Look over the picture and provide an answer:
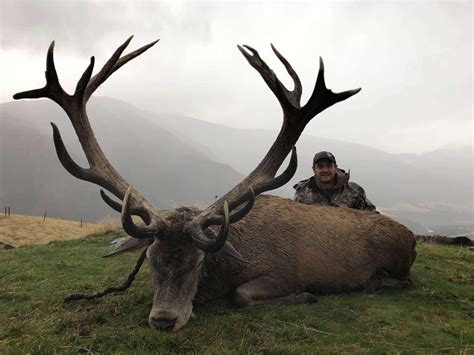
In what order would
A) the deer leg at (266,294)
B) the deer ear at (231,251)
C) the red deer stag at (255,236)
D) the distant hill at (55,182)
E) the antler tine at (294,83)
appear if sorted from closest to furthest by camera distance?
the red deer stag at (255,236) → the deer ear at (231,251) → the deer leg at (266,294) → the antler tine at (294,83) → the distant hill at (55,182)

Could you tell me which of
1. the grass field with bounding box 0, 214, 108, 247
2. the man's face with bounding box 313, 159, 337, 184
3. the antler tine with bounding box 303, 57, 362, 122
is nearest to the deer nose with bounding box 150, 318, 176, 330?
the antler tine with bounding box 303, 57, 362, 122

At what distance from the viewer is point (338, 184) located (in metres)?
7.69

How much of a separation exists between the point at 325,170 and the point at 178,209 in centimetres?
370

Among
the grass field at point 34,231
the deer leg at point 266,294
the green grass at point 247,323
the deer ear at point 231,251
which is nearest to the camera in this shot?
the green grass at point 247,323

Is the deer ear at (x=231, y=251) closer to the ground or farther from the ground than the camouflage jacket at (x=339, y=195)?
closer to the ground

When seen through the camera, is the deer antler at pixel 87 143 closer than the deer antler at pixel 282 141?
Yes

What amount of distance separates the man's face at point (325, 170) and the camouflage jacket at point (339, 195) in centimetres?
19

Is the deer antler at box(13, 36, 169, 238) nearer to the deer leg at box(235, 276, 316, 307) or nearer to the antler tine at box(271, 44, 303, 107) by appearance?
the deer leg at box(235, 276, 316, 307)

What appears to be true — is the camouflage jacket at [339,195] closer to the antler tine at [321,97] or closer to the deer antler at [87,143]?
the antler tine at [321,97]

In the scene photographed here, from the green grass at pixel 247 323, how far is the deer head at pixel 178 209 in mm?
402

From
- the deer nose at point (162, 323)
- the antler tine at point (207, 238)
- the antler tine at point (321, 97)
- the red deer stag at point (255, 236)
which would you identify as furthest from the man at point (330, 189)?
the deer nose at point (162, 323)

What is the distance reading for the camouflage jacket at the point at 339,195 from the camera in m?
7.57

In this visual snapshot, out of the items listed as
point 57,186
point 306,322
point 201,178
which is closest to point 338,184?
point 306,322

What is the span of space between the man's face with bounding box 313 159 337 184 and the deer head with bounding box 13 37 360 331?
238cm
